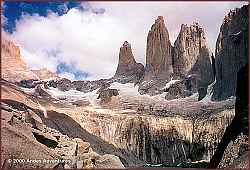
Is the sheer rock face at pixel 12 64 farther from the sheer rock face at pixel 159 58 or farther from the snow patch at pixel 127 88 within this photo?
the sheer rock face at pixel 159 58

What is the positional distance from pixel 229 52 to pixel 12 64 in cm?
1360

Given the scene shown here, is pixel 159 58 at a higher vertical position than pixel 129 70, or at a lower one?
higher

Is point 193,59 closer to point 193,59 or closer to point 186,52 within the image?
point 193,59

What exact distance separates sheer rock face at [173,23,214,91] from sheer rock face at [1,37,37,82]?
14.7m

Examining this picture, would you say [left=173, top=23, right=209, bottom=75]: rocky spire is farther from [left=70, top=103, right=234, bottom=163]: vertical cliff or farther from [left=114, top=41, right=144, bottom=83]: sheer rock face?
[left=70, top=103, right=234, bottom=163]: vertical cliff

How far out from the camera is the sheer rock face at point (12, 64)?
57.2 feet

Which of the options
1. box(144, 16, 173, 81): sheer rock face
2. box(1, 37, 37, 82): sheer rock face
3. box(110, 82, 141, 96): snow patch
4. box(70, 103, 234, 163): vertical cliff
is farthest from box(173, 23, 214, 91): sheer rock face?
box(1, 37, 37, 82): sheer rock face

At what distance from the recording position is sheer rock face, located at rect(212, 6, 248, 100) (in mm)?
23553

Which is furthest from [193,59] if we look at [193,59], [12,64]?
[12,64]

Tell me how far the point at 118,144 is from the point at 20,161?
14.7 metres

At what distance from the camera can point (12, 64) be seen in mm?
20516

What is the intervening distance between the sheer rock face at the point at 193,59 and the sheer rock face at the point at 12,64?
1467 centimetres

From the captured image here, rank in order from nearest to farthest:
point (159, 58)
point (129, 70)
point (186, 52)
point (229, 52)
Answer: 1. point (229, 52)
2. point (129, 70)
3. point (159, 58)
4. point (186, 52)

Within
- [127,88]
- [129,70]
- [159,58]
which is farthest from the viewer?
[159,58]
